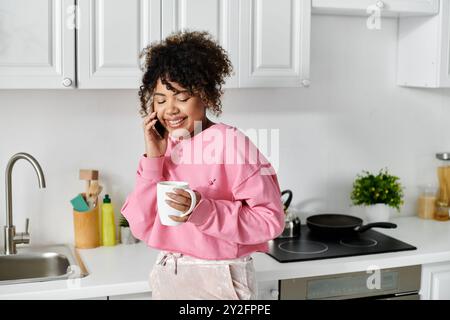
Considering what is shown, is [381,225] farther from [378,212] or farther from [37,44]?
[37,44]

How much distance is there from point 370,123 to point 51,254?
1390mm

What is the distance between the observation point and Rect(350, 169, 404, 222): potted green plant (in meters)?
2.80

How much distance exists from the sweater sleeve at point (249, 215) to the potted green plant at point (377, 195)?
1.11 metres

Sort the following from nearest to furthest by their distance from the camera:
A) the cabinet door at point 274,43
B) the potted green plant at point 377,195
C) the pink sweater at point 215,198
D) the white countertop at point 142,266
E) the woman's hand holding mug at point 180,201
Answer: the woman's hand holding mug at point 180,201 < the pink sweater at point 215,198 < the white countertop at point 142,266 < the cabinet door at point 274,43 < the potted green plant at point 377,195

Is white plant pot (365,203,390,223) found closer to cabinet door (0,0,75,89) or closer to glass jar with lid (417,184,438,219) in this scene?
glass jar with lid (417,184,438,219)

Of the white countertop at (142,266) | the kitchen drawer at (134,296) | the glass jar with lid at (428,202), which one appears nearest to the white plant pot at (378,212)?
the white countertop at (142,266)

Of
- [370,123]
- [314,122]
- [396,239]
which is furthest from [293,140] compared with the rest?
[396,239]

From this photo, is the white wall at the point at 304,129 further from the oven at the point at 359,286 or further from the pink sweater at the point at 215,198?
the pink sweater at the point at 215,198

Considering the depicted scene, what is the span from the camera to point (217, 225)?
1.72 m

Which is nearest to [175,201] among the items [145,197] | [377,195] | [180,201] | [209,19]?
[180,201]

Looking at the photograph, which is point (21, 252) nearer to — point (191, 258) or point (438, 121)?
point (191, 258)

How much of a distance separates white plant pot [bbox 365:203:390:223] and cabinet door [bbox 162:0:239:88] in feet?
2.79

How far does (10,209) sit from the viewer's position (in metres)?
2.38

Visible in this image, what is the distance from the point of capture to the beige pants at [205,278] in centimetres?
180
